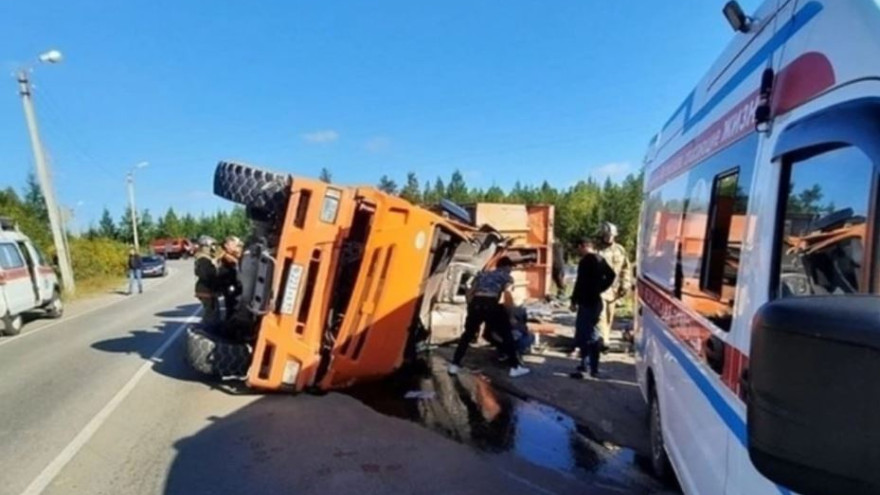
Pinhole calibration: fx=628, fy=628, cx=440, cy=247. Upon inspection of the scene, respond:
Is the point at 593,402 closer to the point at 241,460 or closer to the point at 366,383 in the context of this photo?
the point at 366,383

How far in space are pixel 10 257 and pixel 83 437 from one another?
10.3 metres

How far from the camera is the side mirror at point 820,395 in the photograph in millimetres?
1025

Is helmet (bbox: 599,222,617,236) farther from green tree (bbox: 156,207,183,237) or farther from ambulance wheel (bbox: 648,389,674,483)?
green tree (bbox: 156,207,183,237)

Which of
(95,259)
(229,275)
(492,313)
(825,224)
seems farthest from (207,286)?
(95,259)

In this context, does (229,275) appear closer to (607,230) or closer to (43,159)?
(607,230)

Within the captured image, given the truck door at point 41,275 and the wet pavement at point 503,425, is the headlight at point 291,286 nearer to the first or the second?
the wet pavement at point 503,425

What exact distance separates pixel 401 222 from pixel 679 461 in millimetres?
3897

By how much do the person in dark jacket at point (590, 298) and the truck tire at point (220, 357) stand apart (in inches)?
157

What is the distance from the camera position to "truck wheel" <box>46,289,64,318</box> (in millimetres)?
16123

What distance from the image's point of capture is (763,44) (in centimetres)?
263

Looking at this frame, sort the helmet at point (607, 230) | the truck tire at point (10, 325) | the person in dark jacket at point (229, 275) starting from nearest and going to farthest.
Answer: the helmet at point (607, 230), the person in dark jacket at point (229, 275), the truck tire at point (10, 325)

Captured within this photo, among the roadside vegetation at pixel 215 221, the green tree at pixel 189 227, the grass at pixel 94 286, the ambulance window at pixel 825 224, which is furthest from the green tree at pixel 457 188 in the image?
the ambulance window at pixel 825 224

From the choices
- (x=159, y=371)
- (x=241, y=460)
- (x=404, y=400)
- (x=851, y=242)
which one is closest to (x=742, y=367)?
(x=851, y=242)

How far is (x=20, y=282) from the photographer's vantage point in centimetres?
1389
